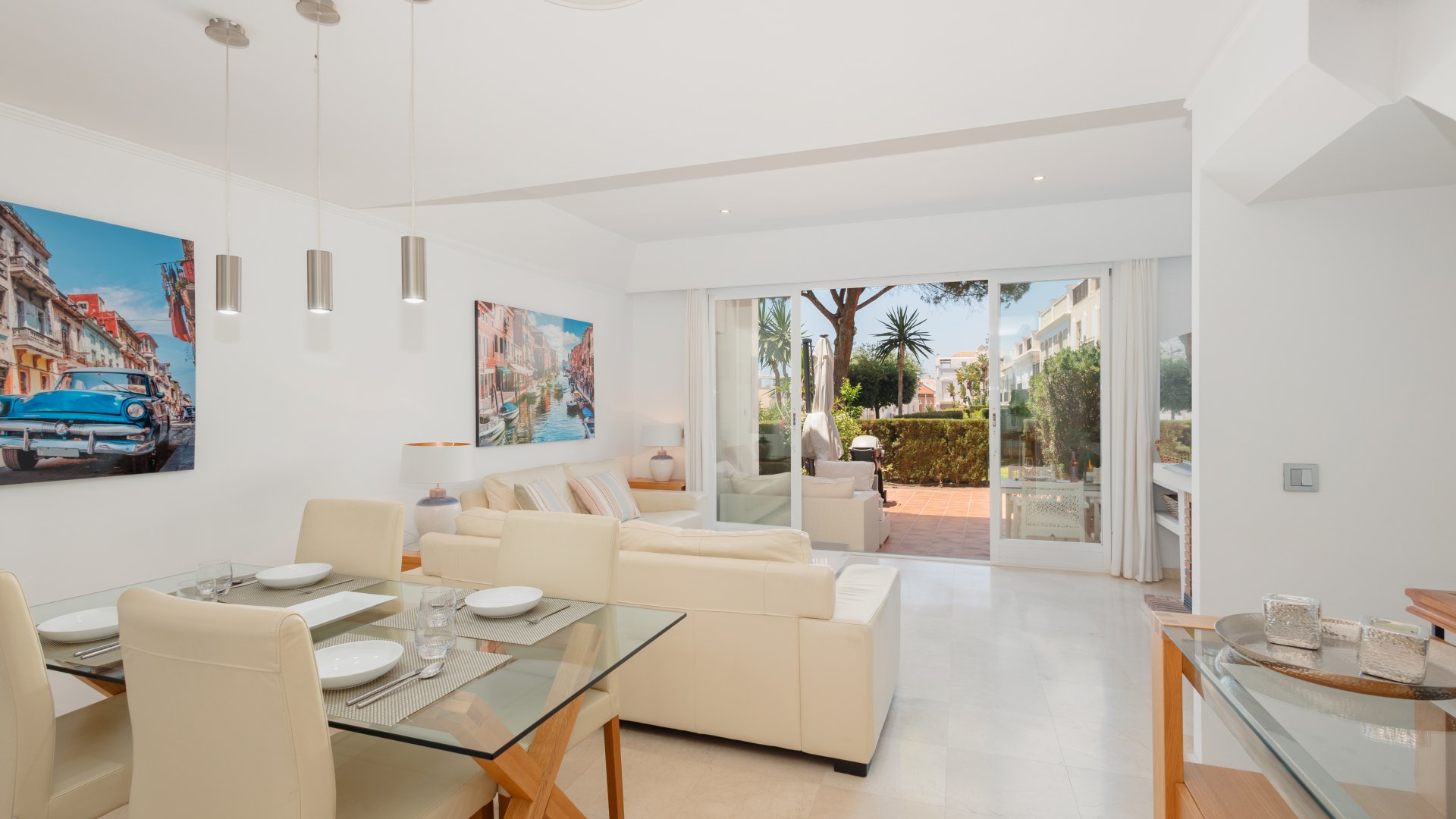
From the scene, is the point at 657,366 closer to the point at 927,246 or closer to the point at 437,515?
the point at 927,246

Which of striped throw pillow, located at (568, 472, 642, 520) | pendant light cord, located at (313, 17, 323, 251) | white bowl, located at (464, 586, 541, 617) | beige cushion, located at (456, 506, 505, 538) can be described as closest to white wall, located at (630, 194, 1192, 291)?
striped throw pillow, located at (568, 472, 642, 520)

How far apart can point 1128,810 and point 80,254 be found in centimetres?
416

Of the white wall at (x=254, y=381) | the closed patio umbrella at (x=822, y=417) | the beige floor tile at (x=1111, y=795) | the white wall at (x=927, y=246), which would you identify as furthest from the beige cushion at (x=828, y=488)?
the beige floor tile at (x=1111, y=795)

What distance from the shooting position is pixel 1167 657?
57.6 inches

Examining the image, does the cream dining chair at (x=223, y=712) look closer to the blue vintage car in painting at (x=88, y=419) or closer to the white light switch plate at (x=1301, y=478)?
the blue vintage car in painting at (x=88, y=419)

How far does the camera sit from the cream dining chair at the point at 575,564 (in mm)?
2137

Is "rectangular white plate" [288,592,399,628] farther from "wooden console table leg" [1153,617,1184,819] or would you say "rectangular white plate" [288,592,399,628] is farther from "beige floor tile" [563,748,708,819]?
"wooden console table leg" [1153,617,1184,819]

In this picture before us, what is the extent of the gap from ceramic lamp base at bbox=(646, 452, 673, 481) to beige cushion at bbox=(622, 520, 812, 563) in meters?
3.45

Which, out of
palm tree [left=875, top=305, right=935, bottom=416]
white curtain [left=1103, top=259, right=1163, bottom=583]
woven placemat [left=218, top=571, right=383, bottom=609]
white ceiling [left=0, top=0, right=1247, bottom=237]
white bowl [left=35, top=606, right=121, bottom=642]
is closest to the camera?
white bowl [left=35, top=606, right=121, bottom=642]

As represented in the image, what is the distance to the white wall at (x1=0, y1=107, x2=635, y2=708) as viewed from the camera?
8.50ft

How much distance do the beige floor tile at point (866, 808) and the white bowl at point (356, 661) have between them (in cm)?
140

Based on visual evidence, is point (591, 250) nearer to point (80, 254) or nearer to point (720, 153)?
point (720, 153)

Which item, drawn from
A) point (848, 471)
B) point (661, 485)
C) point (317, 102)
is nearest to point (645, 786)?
point (317, 102)

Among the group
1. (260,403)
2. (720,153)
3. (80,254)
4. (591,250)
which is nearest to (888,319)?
(591,250)
